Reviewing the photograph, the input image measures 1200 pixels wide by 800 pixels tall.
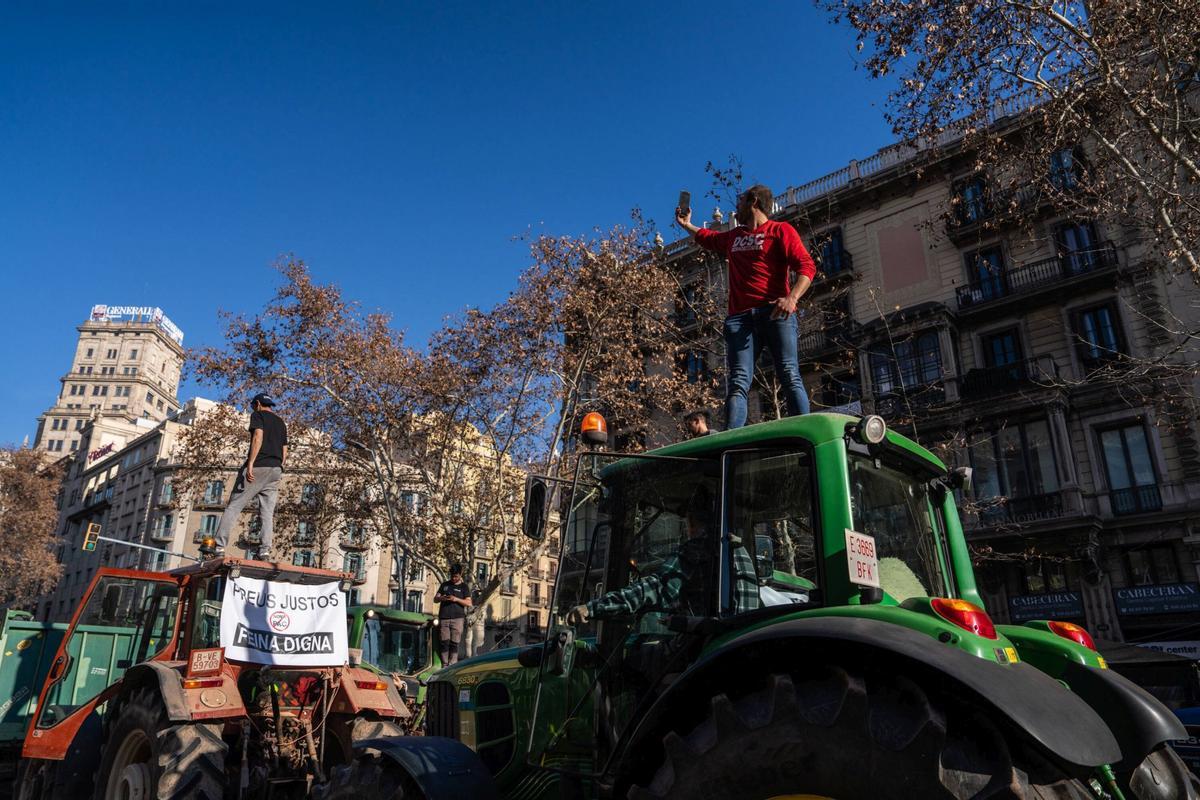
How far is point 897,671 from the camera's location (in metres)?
2.31

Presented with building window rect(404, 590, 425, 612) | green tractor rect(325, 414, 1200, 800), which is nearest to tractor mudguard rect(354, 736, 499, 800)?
green tractor rect(325, 414, 1200, 800)

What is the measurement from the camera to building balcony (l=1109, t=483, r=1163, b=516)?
20156 millimetres

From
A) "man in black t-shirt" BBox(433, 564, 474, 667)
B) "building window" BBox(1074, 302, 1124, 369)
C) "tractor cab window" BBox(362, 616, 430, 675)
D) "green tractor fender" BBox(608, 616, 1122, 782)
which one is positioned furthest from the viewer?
"building window" BBox(1074, 302, 1124, 369)

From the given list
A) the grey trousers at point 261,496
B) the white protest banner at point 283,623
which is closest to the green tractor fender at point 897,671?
the white protest banner at point 283,623

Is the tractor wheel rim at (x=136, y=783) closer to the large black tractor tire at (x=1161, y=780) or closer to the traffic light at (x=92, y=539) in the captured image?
the large black tractor tire at (x=1161, y=780)

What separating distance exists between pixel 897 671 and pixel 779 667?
0.40 meters

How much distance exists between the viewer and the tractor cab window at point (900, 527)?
120 inches

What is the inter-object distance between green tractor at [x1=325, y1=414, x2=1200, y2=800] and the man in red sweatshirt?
1.60 metres

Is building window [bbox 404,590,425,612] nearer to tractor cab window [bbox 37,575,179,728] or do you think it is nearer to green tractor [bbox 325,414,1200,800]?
tractor cab window [bbox 37,575,179,728]

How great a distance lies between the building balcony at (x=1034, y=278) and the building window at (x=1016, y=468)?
395 centimetres

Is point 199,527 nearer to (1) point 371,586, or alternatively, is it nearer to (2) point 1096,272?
(1) point 371,586

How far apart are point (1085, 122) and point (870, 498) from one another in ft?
31.7

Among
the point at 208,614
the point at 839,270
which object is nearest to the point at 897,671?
the point at 208,614

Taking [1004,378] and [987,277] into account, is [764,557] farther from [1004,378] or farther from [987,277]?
[987,277]
